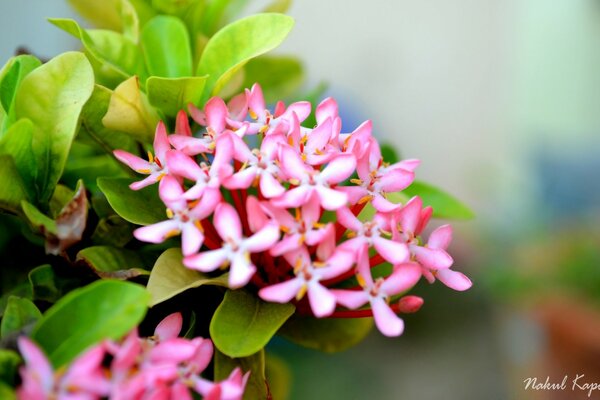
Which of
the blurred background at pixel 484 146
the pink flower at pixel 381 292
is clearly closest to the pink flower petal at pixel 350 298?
the pink flower at pixel 381 292

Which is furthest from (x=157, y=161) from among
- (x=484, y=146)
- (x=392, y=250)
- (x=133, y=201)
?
(x=484, y=146)

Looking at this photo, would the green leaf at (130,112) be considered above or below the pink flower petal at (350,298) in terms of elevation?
above

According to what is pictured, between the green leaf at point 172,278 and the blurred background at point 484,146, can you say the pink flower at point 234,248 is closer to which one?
the green leaf at point 172,278

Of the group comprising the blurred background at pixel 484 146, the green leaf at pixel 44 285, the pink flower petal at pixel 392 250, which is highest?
the pink flower petal at pixel 392 250

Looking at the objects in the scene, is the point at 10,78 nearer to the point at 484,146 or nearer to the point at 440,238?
the point at 440,238

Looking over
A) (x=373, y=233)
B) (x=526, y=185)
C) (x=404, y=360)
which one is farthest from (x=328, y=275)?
(x=526, y=185)

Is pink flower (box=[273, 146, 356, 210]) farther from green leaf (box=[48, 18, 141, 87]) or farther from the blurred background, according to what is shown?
the blurred background

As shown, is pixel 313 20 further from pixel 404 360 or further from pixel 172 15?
pixel 172 15
